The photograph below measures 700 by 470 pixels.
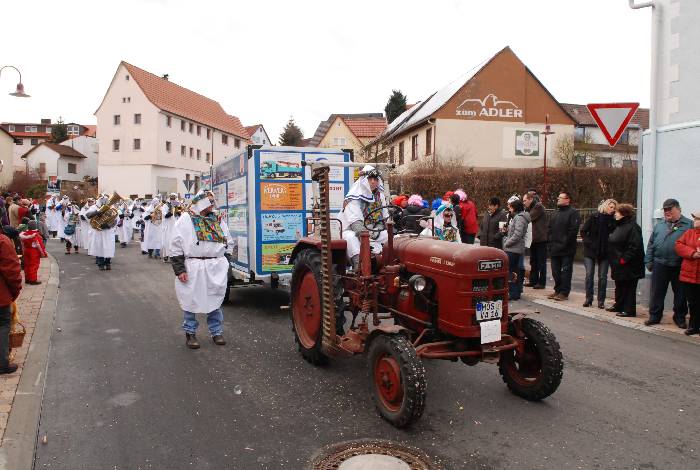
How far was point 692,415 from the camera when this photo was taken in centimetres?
432

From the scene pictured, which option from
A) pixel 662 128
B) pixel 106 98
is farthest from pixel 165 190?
pixel 662 128

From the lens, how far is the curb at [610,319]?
687 cm

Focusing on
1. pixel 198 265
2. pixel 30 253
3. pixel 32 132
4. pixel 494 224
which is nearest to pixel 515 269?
pixel 494 224

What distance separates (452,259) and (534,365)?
1316 mm

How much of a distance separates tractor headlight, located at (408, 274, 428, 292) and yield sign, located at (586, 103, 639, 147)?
519cm

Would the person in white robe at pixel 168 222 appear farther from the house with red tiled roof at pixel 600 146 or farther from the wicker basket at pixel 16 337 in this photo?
the house with red tiled roof at pixel 600 146

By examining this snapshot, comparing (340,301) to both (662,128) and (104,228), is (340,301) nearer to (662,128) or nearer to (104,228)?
(662,128)

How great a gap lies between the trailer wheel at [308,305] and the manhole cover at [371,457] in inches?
66.5

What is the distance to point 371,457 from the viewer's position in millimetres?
3498

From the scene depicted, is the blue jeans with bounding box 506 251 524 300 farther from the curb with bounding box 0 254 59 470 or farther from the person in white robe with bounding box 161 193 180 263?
the person in white robe with bounding box 161 193 180 263

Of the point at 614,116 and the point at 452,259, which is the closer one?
the point at 452,259

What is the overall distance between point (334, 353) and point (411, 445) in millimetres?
1375

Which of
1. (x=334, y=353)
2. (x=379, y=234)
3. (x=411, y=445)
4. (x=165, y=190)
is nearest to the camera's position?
(x=411, y=445)

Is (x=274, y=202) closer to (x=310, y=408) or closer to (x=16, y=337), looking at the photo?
(x=16, y=337)
